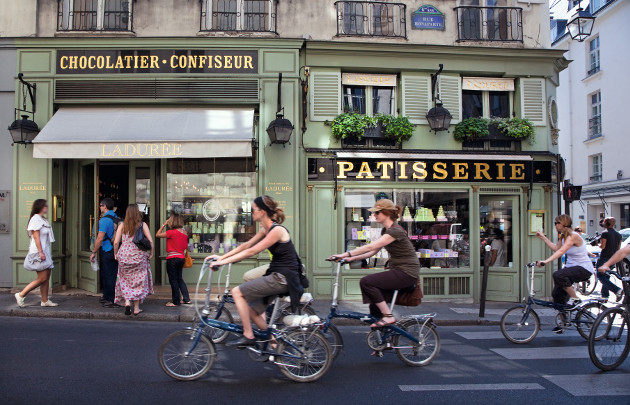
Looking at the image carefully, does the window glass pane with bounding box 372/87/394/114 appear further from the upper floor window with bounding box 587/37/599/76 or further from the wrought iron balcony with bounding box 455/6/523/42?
the upper floor window with bounding box 587/37/599/76

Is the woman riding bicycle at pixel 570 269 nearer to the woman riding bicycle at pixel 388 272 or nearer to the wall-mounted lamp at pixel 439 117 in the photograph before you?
the woman riding bicycle at pixel 388 272

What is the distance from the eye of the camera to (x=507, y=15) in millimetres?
11336

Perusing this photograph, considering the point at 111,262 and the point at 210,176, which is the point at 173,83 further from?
the point at 111,262

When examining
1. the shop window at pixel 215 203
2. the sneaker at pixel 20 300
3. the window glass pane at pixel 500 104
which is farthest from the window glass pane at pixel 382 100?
the sneaker at pixel 20 300

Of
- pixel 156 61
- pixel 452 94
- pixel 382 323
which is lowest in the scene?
pixel 382 323

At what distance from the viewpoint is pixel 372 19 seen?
35.8 feet

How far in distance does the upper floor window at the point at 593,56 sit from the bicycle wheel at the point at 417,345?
27136 millimetres

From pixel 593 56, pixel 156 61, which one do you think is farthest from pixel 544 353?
pixel 593 56

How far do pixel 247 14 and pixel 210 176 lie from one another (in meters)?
3.71

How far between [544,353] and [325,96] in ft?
22.1

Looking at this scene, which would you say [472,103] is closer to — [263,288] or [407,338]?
[407,338]

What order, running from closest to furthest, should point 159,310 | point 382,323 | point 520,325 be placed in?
point 382,323 → point 520,325 → point 159,310

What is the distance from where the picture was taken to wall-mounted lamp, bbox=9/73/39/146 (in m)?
9.58

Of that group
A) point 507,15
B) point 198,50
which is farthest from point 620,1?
point 198,50
